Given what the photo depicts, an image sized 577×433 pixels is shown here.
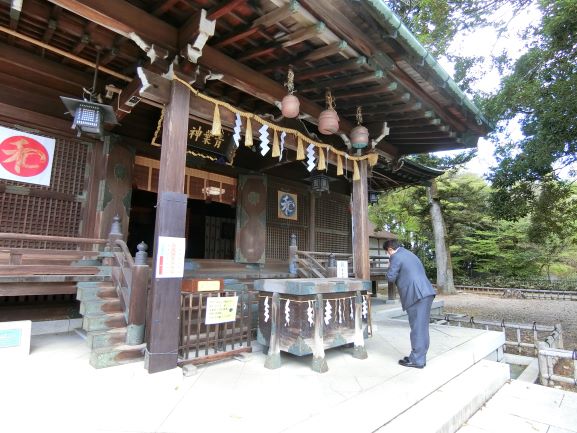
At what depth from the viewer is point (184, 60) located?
4.53 meters

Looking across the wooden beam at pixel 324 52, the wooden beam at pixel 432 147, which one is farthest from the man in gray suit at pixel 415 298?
the wooden beam at pixel 432 147

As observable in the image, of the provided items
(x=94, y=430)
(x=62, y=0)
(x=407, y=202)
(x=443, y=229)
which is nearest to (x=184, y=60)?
(x=62, y=0)

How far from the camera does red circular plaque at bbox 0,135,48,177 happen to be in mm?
5844

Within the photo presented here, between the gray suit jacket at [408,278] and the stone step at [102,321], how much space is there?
392 cm

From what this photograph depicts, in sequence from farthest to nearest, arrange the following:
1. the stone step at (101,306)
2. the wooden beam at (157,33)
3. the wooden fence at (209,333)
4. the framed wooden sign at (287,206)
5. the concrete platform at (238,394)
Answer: the framed wooden sign at (287,206)
the stone step at (101,306)
the wooden fence at (209,333)
the wooden beam at (157,33)
the concrete platform at (238,394)

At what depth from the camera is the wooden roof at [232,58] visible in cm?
422

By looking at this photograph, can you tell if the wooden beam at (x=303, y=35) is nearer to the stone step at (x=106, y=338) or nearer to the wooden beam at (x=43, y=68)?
the wooden beam at (x=43, y=68)

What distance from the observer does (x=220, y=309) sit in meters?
4.77

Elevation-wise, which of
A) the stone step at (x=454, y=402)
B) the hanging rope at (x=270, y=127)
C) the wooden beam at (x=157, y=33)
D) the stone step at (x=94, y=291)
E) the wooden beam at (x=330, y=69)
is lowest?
the stone step at (x=454, y=402)

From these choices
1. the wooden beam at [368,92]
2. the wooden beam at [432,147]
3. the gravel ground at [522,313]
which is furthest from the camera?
the gravel ground at [522,313]

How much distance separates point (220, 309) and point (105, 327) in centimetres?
159

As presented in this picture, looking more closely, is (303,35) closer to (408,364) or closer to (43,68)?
(43,68)

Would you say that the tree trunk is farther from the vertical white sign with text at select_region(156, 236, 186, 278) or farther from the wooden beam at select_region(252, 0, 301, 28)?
the vertical white sign with text at select_region(156, 236, 186, 278)

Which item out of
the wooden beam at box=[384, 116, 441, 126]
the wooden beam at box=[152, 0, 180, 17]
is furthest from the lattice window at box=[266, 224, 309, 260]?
the wooden beam at box=[152, 0, 180, 17]
